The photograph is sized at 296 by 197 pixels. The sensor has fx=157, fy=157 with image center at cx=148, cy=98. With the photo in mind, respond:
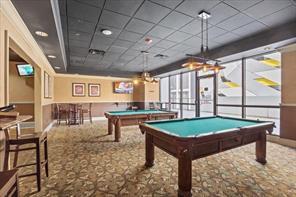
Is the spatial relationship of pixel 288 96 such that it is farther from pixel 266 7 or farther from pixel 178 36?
pixel 178 36

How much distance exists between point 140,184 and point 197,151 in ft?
3.20

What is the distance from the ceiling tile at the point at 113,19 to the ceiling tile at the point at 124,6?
0.50 feet

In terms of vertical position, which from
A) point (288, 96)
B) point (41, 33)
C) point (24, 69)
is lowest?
point (288, 96)

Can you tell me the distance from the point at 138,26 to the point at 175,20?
0.83 metres

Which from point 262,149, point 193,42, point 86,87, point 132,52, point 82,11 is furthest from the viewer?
point 86,87

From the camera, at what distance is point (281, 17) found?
314 centimetres

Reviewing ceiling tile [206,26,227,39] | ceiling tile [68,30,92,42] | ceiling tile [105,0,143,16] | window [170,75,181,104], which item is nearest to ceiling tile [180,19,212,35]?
ceiling tile [206,26,227,39]

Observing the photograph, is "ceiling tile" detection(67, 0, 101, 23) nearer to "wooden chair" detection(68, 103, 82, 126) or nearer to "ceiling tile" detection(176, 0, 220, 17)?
"ceiling tile" detection(176, 0, 220, 17)

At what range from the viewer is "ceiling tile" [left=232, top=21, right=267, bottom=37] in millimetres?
3454

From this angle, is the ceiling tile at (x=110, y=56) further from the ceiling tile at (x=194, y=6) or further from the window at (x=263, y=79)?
the window at (x=263, y=79)

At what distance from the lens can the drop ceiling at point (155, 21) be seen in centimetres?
267

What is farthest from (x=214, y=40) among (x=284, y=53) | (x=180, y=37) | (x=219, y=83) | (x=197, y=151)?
(x=197, y=151)

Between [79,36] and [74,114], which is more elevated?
[79,36]

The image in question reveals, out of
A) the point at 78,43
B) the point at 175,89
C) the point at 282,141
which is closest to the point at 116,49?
the point at 78,43
